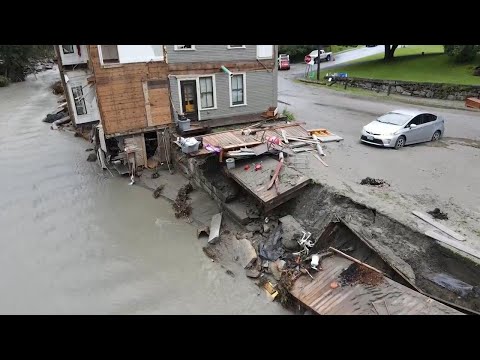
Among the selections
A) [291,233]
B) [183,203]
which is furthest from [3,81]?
[291,233]

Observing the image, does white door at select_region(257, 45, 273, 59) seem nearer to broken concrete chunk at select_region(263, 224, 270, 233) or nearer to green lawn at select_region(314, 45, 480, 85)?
broken concrete chunk at select_region(263, 224, 270, 233)

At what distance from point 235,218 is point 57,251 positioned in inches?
311

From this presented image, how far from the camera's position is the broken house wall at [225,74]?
67.6 feet

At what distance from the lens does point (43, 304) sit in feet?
40.4

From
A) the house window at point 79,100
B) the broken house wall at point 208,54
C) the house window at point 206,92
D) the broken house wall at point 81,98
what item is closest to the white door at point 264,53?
the broken house wall at point 208,54

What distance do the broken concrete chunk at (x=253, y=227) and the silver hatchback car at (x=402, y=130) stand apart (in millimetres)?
8464

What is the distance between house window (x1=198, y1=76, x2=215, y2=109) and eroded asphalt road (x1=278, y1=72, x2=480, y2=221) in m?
6.84

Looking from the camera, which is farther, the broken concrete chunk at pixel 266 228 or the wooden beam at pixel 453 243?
the broken concrete chunk at pixel 266 228

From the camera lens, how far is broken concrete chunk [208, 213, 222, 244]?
15000 millimetres

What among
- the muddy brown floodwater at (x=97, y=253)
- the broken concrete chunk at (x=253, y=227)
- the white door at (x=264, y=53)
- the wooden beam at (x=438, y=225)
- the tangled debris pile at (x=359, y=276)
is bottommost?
the muddy brown floodwater at (x=97, y=253)

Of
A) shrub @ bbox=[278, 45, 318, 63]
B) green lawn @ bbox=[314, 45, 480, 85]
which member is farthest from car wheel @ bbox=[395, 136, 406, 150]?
shrub @ bbox=[278, 45, 318, 63]

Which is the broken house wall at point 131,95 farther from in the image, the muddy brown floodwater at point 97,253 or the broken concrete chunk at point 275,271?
the broken concrete chunk at point 275,271

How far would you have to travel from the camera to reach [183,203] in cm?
1802
